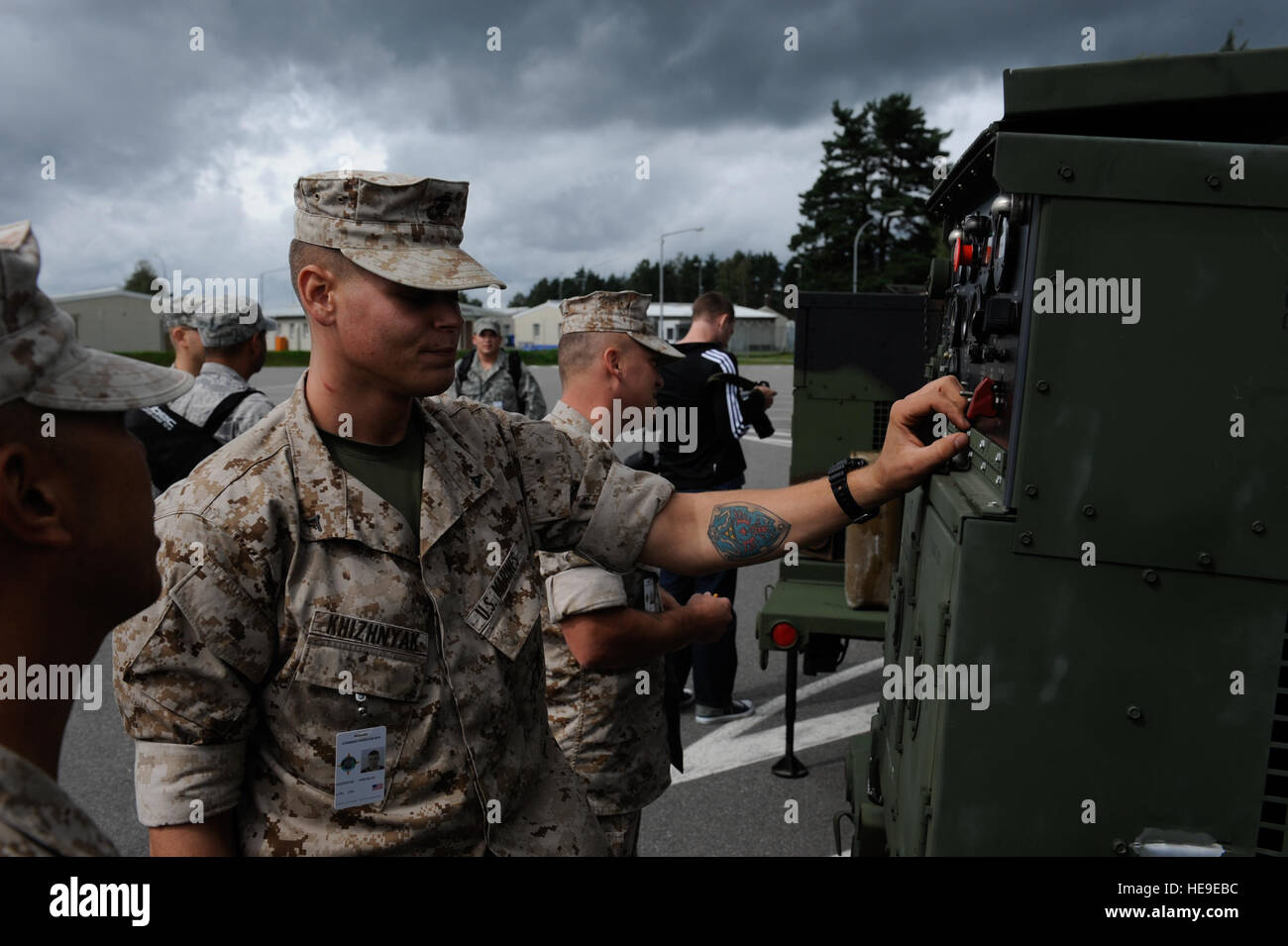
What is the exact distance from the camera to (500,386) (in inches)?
346

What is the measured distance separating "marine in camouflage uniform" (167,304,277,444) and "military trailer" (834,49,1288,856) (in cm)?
289

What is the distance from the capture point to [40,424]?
1.01 metres

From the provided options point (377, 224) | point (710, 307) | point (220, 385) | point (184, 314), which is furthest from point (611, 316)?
point (710, 307)

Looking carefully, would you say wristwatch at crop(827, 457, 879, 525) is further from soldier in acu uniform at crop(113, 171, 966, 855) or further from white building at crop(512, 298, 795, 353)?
white building at crop(512, 298, 795, 353)

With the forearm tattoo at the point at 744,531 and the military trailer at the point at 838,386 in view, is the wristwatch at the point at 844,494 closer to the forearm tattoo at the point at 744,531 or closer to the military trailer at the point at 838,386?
the forearm tattoo at the point at 744,531

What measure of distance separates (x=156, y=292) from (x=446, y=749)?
281 centimetres

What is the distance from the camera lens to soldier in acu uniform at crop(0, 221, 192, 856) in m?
0.94

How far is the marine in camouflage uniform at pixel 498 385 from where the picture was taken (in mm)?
8750

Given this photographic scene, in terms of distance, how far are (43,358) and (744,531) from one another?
1.52 m

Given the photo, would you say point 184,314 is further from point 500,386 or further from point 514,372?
point 514,372

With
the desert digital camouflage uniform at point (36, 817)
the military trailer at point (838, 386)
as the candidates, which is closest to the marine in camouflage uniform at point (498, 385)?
the military trailer at point (838, 386)

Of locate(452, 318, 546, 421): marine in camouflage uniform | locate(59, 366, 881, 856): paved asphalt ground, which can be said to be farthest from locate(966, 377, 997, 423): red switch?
locate(452, 318, 546, 421): marine in camouflage uniform

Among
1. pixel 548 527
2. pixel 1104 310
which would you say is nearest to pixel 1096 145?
pixel 1104 310

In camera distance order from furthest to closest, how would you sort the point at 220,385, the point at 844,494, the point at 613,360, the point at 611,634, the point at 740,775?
the point at 740,775 → the point at 220,385 → the point at 613,360 → the point at 611,634 → the point at 844,494
